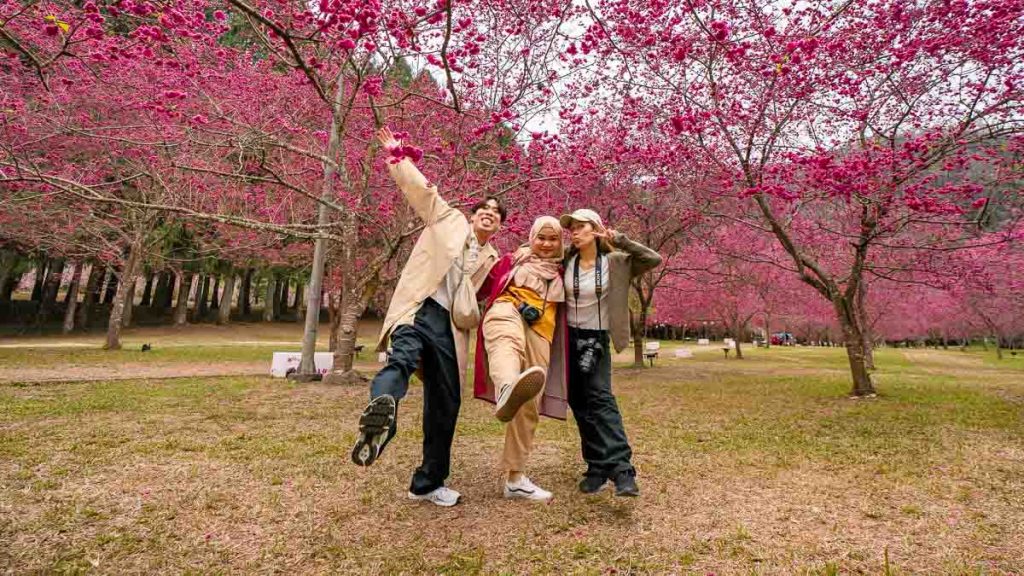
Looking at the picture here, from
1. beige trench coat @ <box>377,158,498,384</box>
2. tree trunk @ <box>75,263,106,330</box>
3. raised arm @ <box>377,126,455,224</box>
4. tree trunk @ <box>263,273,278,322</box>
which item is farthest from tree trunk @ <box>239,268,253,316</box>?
beige trench coat @ <box>377,158,498,384</box>

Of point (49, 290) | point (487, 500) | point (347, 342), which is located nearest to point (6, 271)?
point (49, 290)

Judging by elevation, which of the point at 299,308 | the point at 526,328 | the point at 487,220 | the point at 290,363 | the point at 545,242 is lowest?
the point at 290,363

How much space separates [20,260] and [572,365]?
28.9m

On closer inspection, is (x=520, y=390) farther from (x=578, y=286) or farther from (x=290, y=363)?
(x=290, y=363)

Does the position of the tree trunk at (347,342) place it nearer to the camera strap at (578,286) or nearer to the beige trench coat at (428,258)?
the beige trench coat at (428,258)

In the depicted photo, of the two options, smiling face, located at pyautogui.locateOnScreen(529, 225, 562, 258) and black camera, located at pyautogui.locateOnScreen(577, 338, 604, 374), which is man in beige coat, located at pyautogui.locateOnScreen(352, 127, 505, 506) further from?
black camera, located at pyautogui.locateOnScreen(577, 338, 604, 374)

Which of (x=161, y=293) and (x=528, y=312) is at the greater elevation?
(x=161, y=293)

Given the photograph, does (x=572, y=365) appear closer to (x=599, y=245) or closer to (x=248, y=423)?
(x=599, y=245)

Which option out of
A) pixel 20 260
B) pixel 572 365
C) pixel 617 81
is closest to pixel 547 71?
pixel 617 81

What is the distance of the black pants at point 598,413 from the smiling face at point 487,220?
2.97 ft

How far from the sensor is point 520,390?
8.29ft

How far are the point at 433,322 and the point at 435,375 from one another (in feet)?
1.07

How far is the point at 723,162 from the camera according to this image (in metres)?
9.19

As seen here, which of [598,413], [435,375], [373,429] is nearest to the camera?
[373,429]
